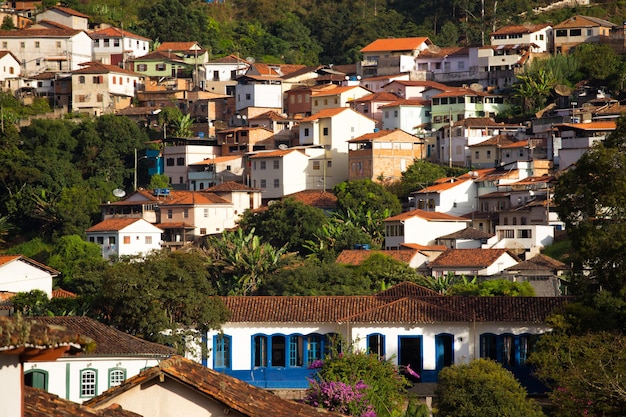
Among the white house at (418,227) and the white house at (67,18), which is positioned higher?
the white house at (67,18)

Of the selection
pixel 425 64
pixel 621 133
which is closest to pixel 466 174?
pixel 425 64

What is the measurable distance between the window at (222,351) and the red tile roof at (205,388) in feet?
94.4

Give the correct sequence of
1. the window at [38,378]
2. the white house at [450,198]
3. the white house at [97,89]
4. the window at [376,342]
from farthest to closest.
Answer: the white house at [97,89]
the white house at [450,198]
the window at [376,342]
the window at [38,378]

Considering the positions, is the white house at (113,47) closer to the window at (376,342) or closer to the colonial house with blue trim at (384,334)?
the colonial house with blue trim at (384,334)

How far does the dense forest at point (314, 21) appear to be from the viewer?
119375 mm

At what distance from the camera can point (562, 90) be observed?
316 feet

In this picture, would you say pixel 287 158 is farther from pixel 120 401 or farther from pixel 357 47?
pixel 120 401

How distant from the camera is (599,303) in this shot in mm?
36781

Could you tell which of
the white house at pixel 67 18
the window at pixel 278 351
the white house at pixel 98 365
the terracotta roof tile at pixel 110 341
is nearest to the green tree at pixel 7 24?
the white house at pixel 67 18

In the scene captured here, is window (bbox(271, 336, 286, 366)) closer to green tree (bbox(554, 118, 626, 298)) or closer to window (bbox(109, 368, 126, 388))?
window (bbox(109, 368, 126, 388))

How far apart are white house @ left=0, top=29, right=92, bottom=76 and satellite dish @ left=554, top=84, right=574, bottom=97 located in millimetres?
36129

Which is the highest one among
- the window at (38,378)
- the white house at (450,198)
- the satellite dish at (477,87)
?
the satellite dish at (477,87)

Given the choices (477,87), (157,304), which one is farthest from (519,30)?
(157,304)

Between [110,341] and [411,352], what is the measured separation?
1110 centimetres
